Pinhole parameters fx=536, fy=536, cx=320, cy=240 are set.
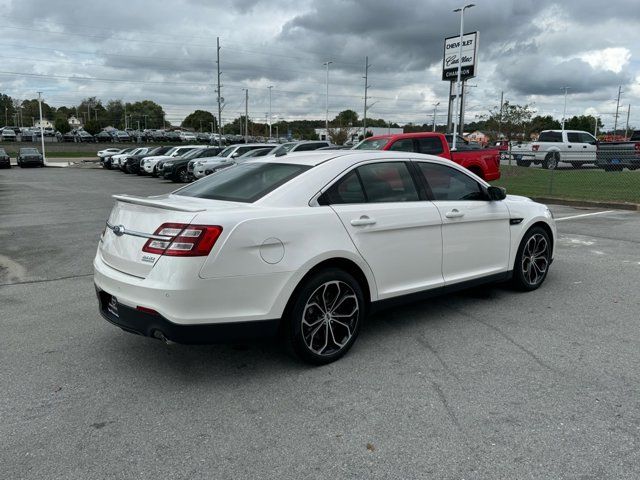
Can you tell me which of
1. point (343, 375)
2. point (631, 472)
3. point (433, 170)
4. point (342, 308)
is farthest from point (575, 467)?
point (433, 170)

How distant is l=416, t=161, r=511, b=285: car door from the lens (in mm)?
4820

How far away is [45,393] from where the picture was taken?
11.7 feet

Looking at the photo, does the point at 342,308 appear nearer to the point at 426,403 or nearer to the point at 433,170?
the point at 426,403

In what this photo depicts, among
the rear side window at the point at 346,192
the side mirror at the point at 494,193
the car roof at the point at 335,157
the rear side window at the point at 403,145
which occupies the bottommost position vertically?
the side mirror at the point at 494,193

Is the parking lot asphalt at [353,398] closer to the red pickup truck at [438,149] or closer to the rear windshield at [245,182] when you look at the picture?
the rear windshield at [245,182]

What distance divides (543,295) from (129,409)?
4.34 metres

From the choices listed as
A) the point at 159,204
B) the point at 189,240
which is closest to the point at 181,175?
the point at 159,204

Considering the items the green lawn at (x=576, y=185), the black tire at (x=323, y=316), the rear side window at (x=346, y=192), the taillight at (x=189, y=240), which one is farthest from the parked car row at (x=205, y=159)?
the taillight at (x=189, y=240)

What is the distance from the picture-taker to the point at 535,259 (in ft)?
19.4

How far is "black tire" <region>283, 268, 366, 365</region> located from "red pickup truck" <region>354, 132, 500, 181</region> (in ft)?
33.2

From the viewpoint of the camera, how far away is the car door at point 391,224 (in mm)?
4141

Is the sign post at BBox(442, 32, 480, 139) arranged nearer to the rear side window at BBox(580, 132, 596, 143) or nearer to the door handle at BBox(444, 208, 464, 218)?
the rear side window at BBox(580, 132, 596, 143)

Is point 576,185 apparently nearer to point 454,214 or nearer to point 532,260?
point 532,260

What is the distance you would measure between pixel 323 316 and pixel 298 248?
585mm
